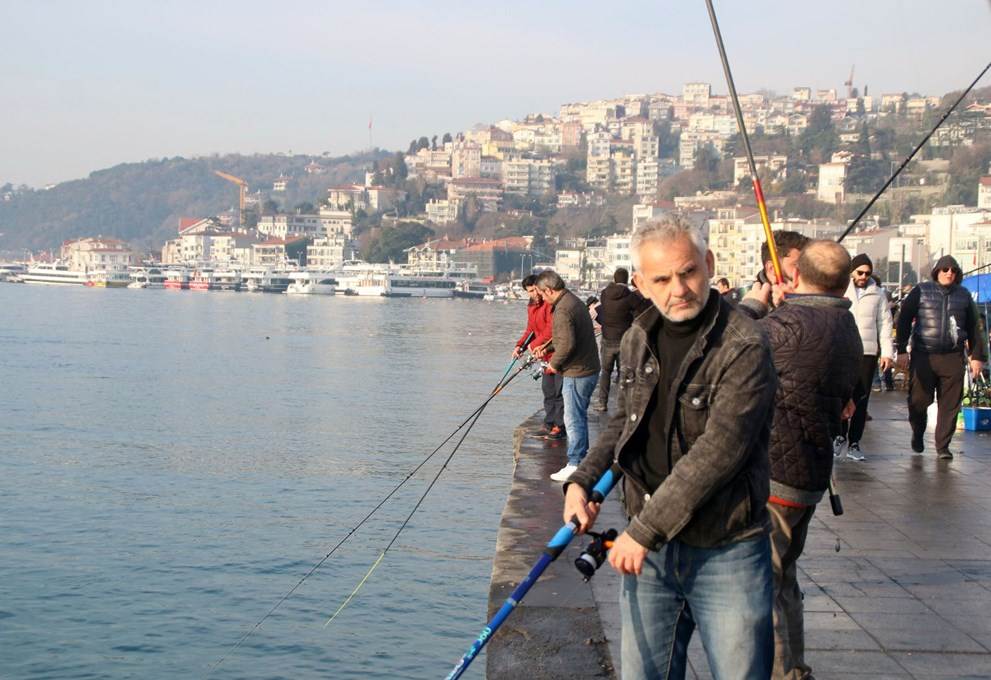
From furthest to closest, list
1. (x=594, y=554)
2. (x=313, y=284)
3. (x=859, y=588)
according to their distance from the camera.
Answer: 1. (x=313, y=284)
2. (x=859, y=588)
3. (x=594, y=554)

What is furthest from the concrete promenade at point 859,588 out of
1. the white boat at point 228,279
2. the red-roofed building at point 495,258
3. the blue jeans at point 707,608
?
the white boat at point 228,279

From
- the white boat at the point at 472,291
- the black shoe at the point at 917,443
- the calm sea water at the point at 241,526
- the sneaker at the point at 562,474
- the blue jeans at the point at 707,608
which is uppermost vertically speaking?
the blue jeans at the point at 707,608

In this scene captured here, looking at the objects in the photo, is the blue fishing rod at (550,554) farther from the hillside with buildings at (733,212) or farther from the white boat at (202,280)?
the white boat at (202,280)

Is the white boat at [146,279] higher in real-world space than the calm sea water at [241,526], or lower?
lower

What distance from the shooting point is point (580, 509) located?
2971 millimetres

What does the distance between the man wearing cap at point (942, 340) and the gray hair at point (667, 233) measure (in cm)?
611

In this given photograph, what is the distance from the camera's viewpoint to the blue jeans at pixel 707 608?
2.81 metres

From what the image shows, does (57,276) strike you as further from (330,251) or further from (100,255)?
(330,251)

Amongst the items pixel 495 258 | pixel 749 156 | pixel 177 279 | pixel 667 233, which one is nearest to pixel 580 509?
pixel 667 233

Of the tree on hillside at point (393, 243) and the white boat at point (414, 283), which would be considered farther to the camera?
the tree on hillside at point (393, 243)

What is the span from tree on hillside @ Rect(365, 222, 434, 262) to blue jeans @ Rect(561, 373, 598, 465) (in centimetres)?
15113

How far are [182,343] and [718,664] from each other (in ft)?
138

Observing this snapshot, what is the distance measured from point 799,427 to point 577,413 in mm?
4721

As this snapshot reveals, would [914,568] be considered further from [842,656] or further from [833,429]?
[833,429]
